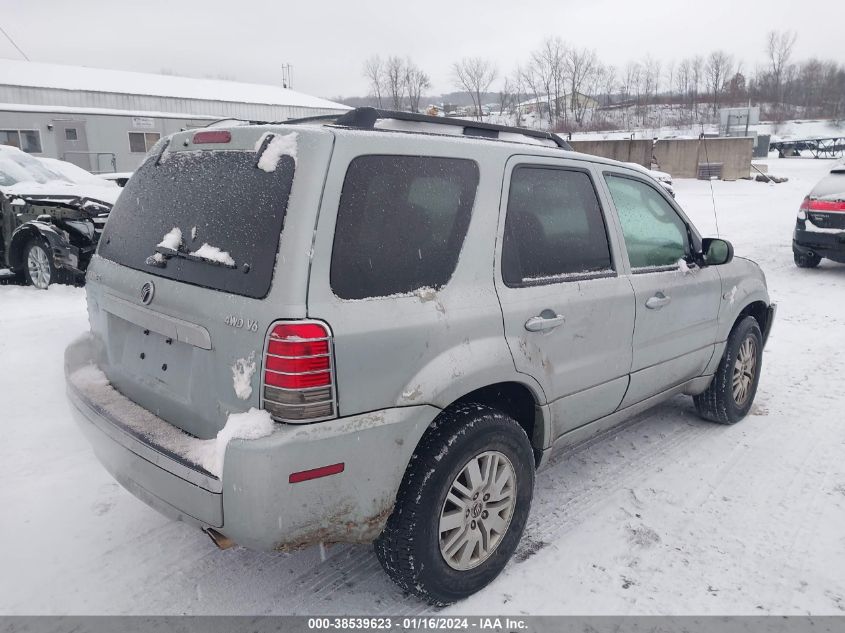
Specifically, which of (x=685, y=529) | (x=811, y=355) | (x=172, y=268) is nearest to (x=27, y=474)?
(x=172, y=268)

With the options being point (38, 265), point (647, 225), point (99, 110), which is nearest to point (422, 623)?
point (647, 225)

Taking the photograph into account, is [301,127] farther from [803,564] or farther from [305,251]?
[803,564]

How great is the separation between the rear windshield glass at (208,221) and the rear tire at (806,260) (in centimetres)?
1020

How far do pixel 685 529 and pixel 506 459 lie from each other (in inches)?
47.7

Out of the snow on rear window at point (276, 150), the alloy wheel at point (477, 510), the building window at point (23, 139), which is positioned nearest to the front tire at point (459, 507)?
the alloy wheel at point (477, 510)

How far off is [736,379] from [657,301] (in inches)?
58.3

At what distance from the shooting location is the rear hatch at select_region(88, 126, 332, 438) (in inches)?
84.1

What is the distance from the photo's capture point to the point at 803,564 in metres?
2.96

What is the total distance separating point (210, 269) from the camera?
232cm

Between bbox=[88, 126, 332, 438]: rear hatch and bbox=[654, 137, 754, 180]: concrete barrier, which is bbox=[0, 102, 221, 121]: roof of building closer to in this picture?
bbox=[654, 137, 754, 180]: concrete barrier

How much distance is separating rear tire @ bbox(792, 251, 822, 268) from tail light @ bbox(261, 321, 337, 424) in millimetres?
10216

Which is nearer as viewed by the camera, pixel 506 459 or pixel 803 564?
pixel 506 459

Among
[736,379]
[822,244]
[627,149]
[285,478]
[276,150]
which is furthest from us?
[627,149]

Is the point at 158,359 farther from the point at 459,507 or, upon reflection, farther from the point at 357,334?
the point at 459,507
